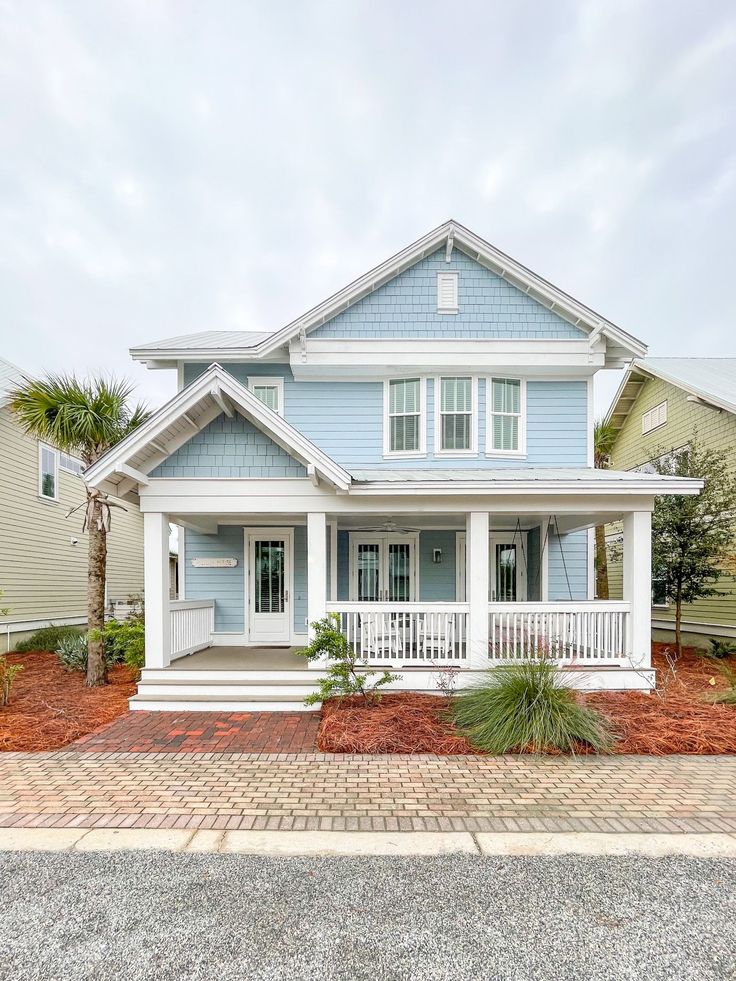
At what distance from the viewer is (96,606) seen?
924 centimetres

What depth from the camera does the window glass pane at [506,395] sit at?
1093cm

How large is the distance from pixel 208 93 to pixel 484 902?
805 inches

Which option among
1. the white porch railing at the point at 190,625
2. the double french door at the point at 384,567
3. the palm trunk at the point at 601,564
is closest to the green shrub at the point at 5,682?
the white porch railing at the point at 190,625

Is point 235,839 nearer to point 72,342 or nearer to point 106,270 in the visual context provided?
point 106,270

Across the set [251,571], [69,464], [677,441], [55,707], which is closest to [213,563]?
[251,571]

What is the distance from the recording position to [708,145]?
70.5ft

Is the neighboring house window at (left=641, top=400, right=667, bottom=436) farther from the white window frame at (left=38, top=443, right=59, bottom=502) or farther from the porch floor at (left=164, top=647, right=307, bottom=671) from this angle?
the white window frame at (left=38, top=443, right=59, bottom=502)

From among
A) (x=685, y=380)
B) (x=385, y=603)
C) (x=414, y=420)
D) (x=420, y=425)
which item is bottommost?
(x=385, y=603)

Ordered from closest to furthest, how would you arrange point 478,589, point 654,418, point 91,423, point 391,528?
point 478,589 < point 91,423 < point 391,528 < point 654,418

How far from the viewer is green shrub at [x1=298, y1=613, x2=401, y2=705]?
7180 mm

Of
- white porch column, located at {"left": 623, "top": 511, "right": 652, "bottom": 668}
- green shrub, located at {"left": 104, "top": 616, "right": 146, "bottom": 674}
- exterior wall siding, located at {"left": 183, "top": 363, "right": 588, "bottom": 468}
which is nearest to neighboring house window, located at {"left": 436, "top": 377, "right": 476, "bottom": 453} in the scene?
exterior wall siding, located at {"left": 183, "top": 363, "right": 588, "bottom": 468}

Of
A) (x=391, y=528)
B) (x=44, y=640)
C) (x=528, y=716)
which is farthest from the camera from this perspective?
(x=44, y=640)

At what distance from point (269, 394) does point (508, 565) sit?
661cm

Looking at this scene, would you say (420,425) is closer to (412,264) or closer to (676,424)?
(412,264)
